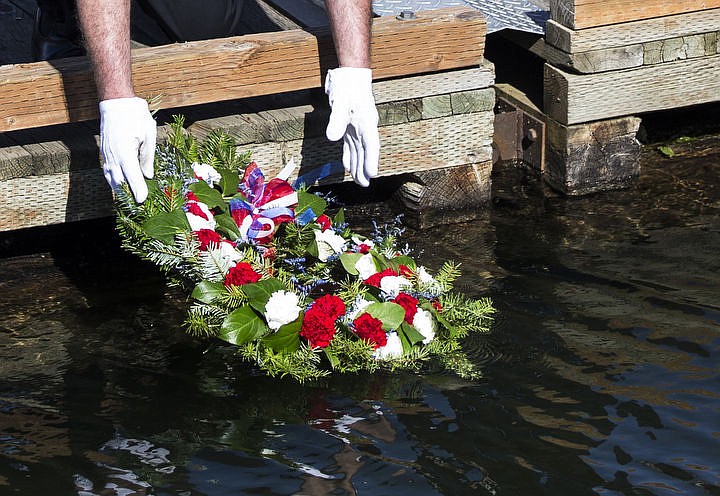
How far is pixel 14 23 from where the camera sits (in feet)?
19.0

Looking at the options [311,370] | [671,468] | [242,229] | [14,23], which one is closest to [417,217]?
[242,229]

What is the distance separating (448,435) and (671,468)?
607 mm

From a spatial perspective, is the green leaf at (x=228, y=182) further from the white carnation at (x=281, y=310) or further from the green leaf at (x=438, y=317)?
the green leaf at (x=438, y=317)

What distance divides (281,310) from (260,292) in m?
0.12

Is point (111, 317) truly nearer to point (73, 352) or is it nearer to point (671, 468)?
point (73, 352)

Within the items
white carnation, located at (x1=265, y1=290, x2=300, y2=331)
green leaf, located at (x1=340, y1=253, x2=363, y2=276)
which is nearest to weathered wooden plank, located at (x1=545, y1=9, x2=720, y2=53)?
green leaf, located at (x1=340, y1=253, x2=363, y2=276)

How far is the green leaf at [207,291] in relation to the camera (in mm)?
3287

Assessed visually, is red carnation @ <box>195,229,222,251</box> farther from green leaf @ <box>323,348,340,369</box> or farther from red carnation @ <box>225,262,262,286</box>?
green leaf @ <box>323,348,340,369</box>

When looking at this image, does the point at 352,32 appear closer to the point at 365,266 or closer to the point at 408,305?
the point at 365,266

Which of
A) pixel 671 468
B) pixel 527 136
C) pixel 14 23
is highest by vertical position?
pixel 14 23

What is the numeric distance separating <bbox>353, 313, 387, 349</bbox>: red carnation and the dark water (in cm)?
14

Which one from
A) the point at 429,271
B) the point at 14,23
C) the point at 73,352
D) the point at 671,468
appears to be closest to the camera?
the point at 671,468

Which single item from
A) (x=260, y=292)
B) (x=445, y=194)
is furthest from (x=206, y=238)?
(x=445, y=194)

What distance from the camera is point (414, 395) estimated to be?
317cm
